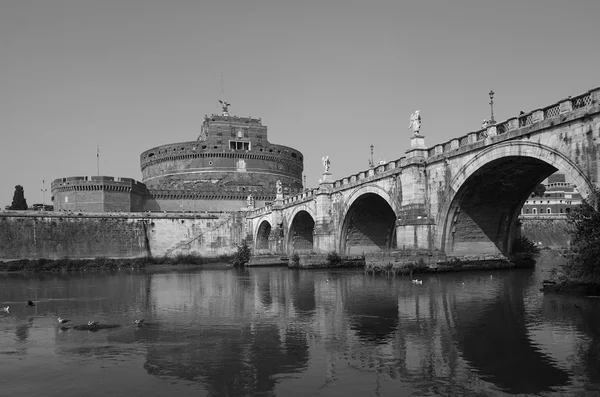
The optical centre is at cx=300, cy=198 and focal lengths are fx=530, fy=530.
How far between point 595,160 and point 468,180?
816 cm

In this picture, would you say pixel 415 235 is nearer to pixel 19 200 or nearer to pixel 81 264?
pixel 81 264

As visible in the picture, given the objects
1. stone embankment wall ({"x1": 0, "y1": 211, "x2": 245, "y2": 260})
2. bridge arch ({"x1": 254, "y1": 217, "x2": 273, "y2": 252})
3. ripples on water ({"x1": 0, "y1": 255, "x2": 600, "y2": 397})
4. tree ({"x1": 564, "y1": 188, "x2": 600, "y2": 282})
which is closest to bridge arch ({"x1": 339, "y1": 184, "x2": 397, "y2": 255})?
ripples on water ({"x1": 0, "y1": 255, "x2": 600, "y2": 397})

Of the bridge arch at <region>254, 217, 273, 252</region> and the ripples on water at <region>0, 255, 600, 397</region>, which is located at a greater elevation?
the bridge arch at <region>254, 217, 273, 252</region>

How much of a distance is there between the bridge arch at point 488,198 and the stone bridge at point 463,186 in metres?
0.05

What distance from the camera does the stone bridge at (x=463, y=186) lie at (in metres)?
19.6

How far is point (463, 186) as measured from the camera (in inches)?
1064

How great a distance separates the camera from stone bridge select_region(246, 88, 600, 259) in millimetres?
19609

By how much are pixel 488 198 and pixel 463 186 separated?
7.52ft

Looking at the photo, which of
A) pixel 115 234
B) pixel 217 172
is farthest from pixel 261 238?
pixel 217 172

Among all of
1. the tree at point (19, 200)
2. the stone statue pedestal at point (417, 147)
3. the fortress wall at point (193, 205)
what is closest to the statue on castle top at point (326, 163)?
the stone statue pedestal at point (417, 147)

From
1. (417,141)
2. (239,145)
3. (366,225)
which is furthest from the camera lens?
(239,145)

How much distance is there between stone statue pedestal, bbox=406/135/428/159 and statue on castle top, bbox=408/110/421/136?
30cm

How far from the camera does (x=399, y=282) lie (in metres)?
25.4

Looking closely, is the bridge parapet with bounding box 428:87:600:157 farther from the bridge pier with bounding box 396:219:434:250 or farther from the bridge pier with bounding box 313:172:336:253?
the bridge pier with bounding box 313:172:336:253
